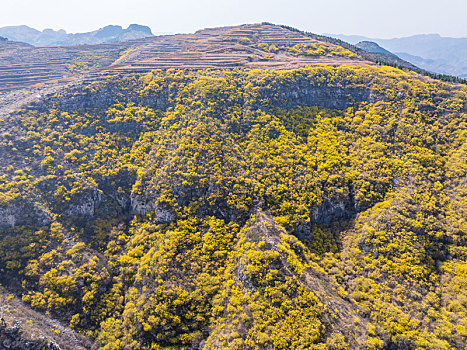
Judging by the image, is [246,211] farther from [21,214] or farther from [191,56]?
[191,56]

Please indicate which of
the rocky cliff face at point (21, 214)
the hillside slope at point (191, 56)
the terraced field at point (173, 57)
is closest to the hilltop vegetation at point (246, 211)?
the rocky cliff face at point (21, 214)

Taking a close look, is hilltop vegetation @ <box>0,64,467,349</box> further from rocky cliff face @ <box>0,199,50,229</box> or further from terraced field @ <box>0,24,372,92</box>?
terraced field @ <box>0,24,372,92</box>

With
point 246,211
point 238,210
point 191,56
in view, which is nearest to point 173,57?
point 191,56

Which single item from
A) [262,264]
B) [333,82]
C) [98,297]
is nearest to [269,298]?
[262,264]

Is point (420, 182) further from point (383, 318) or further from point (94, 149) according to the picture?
point (94, 149)

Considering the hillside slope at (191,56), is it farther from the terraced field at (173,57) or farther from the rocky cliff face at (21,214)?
the rocky cliff face at (21,214)

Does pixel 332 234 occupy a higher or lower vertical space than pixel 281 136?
lower
